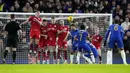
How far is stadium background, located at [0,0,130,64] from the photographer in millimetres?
18812

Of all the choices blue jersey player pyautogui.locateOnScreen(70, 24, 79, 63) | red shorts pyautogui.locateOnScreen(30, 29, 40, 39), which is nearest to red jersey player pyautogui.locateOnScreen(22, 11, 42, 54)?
red shorts pyautogui.locateOnScreen(30, 29, 40, 39)

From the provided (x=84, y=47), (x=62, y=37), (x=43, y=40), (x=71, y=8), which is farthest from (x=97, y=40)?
(x=71, y=8)

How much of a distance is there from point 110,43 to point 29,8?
5.42 meters

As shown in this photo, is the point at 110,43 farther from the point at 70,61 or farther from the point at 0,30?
the point at 0,30

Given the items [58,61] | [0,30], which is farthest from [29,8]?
[58,61]

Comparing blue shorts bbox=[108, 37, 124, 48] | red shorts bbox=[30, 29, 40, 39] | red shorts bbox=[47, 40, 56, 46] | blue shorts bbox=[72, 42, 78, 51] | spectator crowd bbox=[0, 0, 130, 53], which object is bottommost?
blue shorts bbox=[72, 42, 78, 51]

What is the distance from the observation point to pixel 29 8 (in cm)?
2077

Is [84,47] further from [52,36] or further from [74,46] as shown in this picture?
[52,36]

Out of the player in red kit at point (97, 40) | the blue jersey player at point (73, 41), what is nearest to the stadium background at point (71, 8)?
the player in red kit at point (97, 40)

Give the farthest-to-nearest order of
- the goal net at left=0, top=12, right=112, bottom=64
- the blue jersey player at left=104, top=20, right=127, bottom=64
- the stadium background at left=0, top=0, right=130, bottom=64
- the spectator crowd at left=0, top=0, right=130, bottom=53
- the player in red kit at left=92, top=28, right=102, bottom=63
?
the spectator crowd at left=0, top=0, right=130, bottom=53, the player in red kit at left=92, top=28, right=102, bottom=63, the stadium background at left=0, top=0, right=130, bottom=64, the goal net at left=0, top=12, right=112, bottom=64, the blue jersey player at left=104, top=20, right=127, bottom=64

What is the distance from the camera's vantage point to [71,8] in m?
22.8

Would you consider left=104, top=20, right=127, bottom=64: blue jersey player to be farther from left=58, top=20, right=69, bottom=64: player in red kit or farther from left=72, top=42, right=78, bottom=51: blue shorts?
left=58, top=20, right=69, bottom=64: player in red kit

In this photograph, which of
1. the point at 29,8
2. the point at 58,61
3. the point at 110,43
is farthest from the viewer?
the point at 29,8

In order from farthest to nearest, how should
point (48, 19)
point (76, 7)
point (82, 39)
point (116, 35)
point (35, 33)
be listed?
point (76, 7)
point (48, 19)
point (82, 39)
point (35, 33)
point (116, 35)
